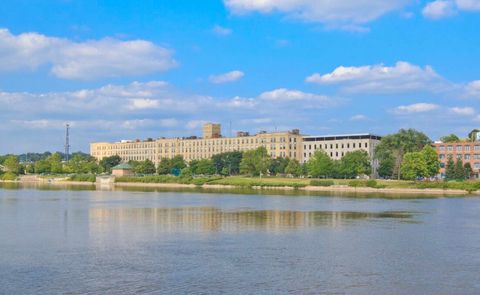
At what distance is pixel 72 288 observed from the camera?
2486 cm

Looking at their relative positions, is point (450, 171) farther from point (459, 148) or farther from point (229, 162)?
point (229, 162)

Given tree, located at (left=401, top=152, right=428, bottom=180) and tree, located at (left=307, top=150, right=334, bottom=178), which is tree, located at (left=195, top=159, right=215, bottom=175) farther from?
tree, located at (left=401, top=152, right=428, bottom=180)

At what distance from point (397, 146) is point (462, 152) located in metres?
19.8

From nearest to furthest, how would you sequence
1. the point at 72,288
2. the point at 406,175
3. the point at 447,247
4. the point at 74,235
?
the point at 72,288 < the point at 447,247 < the point at 74,235 < the point at 406,175

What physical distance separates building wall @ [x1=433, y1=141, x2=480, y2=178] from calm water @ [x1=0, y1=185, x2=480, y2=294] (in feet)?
355

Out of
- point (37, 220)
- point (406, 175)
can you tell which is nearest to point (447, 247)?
point (37, 220)

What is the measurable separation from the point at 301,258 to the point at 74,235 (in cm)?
1794

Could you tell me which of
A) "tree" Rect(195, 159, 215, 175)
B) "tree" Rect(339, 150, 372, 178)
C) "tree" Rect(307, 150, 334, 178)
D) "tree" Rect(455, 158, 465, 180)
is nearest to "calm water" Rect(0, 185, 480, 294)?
"tree" Rect(455, 158, 465, 180)

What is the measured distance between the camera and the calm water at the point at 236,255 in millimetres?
25875

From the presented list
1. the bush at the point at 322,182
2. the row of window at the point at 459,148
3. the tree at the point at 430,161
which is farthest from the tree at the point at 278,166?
the tree at the point at 430,161

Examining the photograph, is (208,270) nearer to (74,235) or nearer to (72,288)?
(72,288)

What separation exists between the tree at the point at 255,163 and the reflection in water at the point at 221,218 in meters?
104

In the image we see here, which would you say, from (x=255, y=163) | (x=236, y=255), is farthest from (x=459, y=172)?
(x=236, y=255)

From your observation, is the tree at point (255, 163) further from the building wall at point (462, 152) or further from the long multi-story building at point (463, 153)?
the building wall at point (462, 152)
